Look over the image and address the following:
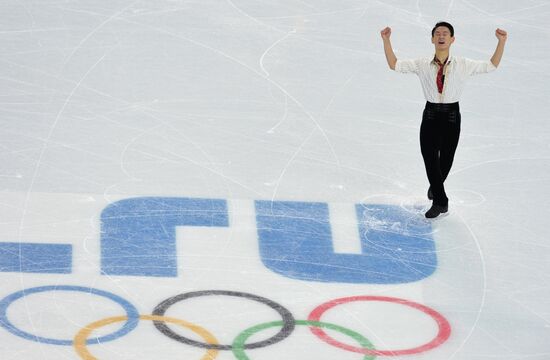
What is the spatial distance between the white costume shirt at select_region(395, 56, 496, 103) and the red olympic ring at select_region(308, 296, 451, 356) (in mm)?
1728

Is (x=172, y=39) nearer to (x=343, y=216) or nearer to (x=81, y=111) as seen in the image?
(x=81, y=111)

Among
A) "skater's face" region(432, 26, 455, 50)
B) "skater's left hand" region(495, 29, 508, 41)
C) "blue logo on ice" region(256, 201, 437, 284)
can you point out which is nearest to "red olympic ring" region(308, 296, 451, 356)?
"blue logo on ice" region(256, 201, 437, 284)

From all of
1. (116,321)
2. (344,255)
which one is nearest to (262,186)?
(344,255)

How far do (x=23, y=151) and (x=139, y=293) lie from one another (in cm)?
216

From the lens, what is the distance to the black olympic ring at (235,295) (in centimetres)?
838

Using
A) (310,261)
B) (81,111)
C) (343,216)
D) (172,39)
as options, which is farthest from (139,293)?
(172,39)

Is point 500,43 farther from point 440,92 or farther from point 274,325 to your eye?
point 274,325

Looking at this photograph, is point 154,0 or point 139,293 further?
point 154,0

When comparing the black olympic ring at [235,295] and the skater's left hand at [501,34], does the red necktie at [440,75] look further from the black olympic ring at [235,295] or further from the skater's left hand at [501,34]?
the black olympic ring at [235,295]

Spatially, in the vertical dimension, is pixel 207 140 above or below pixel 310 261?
above

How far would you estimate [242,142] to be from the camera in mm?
11008

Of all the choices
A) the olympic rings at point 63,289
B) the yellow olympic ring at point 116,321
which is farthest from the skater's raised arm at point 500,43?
the olympic rings at point 63,289

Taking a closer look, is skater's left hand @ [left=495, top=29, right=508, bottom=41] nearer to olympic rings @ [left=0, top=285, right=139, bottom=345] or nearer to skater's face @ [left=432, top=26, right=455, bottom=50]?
skater's face @ [left=432, top=26, right=455, bottom=50]

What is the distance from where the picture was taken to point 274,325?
8.66m
